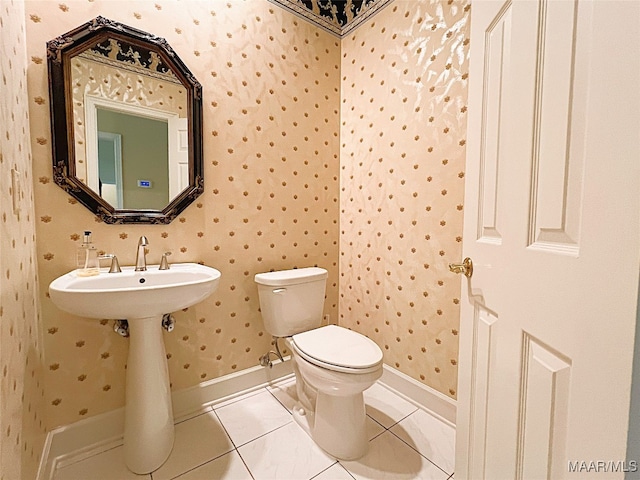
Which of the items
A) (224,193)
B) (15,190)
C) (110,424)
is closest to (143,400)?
(110,424)

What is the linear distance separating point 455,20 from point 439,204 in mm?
841

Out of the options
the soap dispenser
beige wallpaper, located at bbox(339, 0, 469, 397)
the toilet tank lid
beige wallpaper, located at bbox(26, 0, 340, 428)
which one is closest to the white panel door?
beige wallpaper, located at bbox(339, 0, 469, 397)

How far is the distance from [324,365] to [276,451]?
479 millimetres

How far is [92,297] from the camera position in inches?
37.3

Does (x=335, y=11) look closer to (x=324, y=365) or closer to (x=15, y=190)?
(x=15, y=190)

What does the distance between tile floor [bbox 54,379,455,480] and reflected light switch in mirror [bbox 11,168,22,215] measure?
1070mm

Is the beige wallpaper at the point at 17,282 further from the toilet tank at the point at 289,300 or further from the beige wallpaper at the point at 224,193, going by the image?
the toilet tank at the point at 289,300

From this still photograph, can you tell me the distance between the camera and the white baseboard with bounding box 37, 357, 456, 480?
1.23m

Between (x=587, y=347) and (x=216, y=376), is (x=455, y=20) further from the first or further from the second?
(x=216, y=376)

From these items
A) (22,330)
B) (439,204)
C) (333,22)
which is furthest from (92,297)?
(333,22)

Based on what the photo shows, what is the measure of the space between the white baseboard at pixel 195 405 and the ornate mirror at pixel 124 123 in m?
0.91

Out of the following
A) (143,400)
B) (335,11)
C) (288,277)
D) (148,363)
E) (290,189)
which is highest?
(335,11)

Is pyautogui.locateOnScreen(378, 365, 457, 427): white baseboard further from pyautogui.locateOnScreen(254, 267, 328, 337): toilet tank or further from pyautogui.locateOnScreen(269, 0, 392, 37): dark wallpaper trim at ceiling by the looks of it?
pyautogui.locateOnScreen(269, 0, 392, 37): dark wallpaper trim at ceiling

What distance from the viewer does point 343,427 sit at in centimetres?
126
